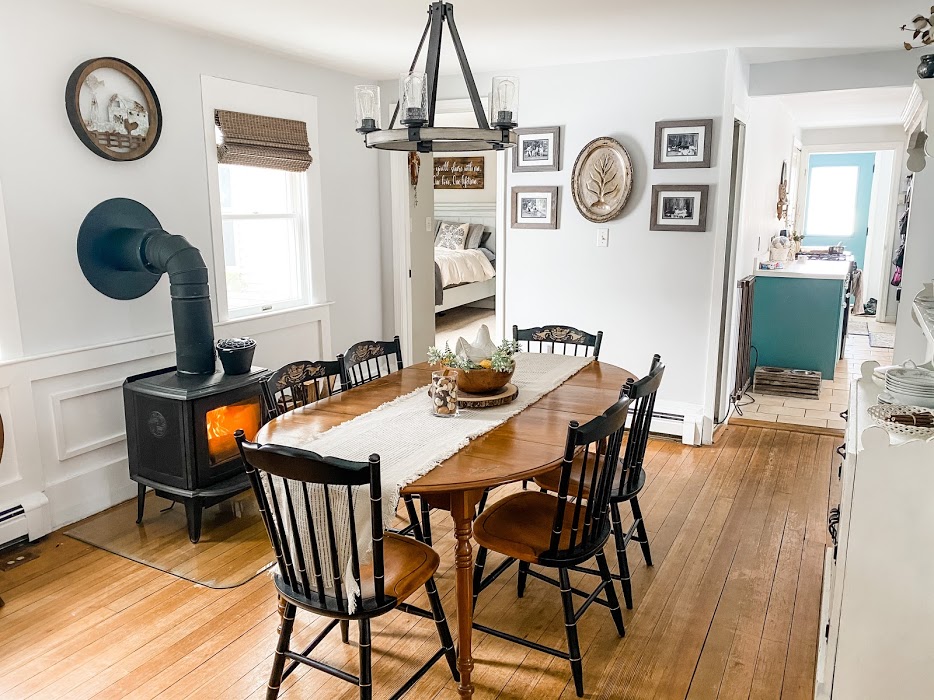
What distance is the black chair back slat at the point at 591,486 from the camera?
2.00m

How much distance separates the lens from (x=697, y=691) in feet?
7.27

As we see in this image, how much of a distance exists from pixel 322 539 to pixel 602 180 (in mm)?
3283

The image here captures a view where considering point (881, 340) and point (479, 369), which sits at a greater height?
point (479, 369)

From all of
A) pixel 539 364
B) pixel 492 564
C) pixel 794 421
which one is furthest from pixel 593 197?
pixel 492 564

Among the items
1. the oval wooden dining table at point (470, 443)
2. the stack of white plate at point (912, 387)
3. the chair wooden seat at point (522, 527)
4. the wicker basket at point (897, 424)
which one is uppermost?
the stack of white plate at point (912, 387)

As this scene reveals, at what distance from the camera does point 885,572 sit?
1.81 m

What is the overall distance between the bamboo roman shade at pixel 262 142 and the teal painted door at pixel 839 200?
8739 mm

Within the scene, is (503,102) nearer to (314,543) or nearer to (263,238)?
(314,543)

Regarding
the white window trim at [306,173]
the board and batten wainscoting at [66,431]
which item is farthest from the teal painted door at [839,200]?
the board and batten wainscoting at [66,431]

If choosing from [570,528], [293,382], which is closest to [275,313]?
[293,382]

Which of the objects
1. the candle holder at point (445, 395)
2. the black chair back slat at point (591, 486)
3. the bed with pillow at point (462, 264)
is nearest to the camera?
the black chair back slat at point (591, 486)

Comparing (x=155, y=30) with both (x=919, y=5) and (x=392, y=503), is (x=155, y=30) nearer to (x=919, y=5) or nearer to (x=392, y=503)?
(x=392, y=503)

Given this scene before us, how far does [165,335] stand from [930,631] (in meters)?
3.38

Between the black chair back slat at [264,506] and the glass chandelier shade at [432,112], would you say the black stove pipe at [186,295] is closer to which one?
the glass chandelier shade at [432,112]
